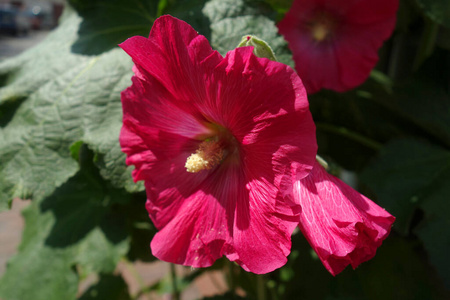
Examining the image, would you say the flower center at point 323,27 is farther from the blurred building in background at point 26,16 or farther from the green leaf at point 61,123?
the blurred building in background at point 26,16

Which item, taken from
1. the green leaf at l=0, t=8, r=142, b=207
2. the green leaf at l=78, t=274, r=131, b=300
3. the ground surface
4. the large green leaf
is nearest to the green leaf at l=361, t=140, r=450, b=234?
the large green leaf

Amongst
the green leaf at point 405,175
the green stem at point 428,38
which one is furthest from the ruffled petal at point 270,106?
the green stem at point 428,38

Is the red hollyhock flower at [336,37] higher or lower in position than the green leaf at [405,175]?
higher

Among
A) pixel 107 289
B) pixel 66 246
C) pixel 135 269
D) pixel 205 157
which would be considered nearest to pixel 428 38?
pixel 205 157

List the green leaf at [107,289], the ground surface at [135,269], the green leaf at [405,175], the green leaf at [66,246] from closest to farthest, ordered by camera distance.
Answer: the green leaf at [405,175] → the green leaf at [66,246] → the green leaf at [107,289] → the ground surface at [135,269]

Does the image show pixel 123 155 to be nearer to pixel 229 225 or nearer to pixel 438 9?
pixel 229 225

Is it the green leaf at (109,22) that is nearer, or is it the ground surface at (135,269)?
the green leaf at (109,22)

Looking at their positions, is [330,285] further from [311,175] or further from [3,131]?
[3,131]
